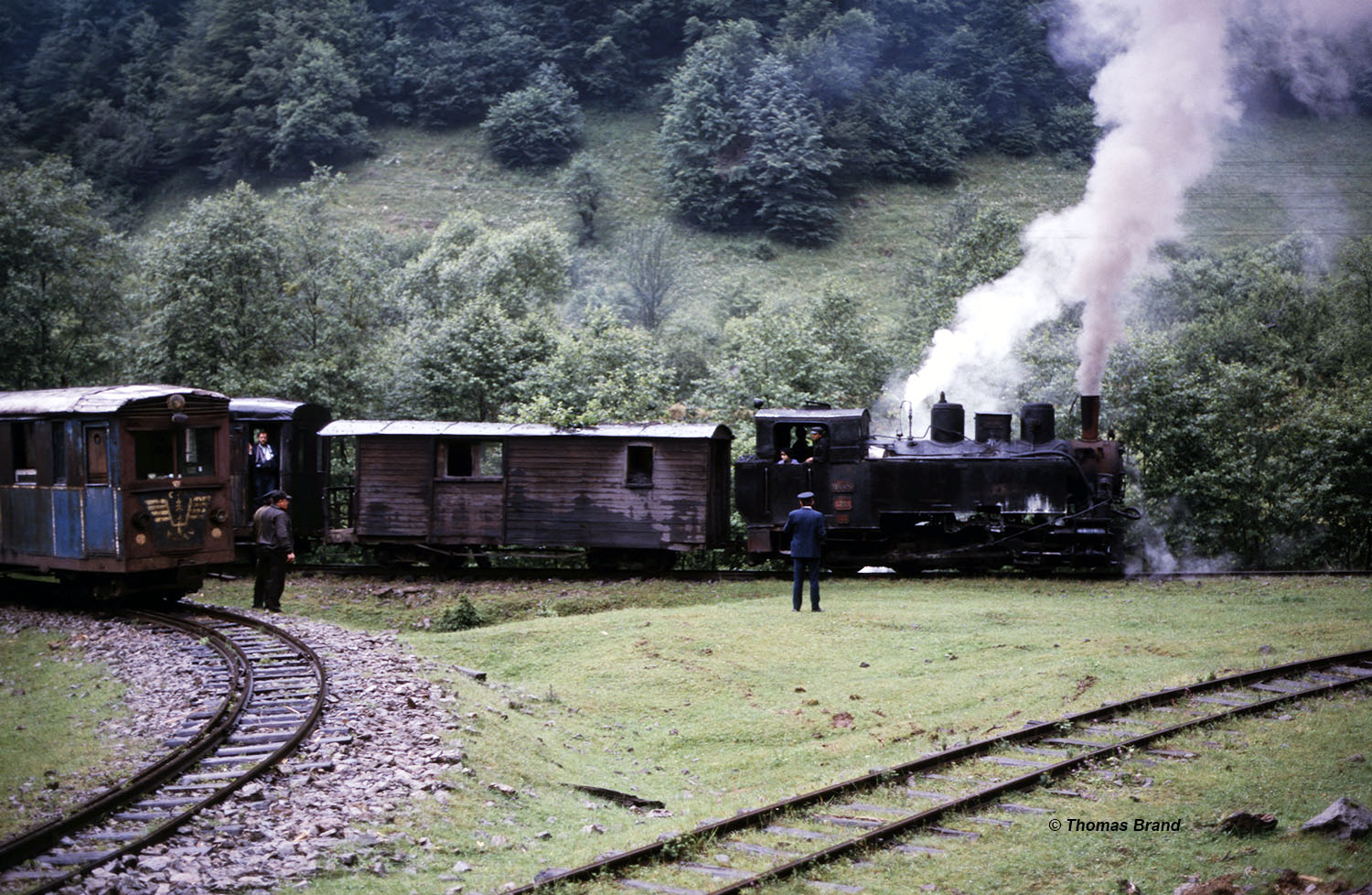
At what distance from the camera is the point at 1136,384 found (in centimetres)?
2395

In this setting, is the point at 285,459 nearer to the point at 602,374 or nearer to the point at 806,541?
the point at 602,374

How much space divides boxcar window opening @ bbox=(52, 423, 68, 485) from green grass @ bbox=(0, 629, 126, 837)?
2.36 meters

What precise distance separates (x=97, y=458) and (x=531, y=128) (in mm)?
56941

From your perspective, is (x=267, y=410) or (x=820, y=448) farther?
(x=267, y=410)

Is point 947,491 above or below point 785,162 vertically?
below

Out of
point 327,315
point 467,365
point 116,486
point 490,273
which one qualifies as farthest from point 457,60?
point 116,486

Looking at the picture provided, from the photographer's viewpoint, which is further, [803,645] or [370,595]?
[370,595]

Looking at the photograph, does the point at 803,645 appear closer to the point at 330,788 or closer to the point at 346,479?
the point at 330,788

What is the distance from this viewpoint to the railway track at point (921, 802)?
713cm

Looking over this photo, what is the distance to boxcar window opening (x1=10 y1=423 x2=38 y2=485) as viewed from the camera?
1691cm

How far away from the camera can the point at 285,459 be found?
76.5ft

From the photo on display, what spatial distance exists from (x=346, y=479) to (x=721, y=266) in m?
35.7

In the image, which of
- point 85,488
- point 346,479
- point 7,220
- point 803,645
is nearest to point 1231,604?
point 803,645

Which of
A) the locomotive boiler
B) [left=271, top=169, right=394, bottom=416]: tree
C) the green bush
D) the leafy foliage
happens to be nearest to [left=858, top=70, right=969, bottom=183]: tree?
[left=271, top=169, right=394, bottom=416]: tree
